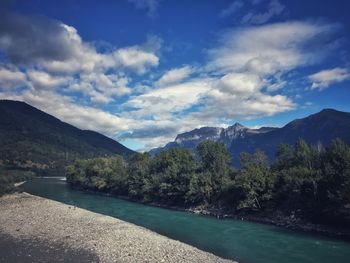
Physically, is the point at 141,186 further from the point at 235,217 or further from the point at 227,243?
the point at 227,243

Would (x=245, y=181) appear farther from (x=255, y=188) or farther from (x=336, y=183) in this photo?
(x=336, y=183)

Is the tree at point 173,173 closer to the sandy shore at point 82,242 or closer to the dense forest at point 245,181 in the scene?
the dense forest at point 245,181

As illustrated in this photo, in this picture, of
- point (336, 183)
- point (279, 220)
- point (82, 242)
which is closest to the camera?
point (82, 242)

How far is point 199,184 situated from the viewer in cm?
9556

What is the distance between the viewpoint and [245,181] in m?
79.9

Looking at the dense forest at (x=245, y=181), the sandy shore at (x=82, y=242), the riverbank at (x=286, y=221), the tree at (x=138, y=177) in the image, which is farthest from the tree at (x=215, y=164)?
the sandy shore at (x=82, y=242)

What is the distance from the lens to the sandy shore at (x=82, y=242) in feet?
129

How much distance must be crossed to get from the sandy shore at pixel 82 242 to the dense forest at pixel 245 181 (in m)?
30.0

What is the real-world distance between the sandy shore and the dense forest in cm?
3001

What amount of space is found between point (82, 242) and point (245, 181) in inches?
1711

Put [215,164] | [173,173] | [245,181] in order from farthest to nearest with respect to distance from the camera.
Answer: [173,173], [215,164], [245,181]

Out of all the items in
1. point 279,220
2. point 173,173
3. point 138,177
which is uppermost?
point 173,173

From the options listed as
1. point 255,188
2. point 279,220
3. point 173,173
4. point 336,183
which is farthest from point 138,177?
point 336,183

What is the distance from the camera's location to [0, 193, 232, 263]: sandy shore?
129 ft
